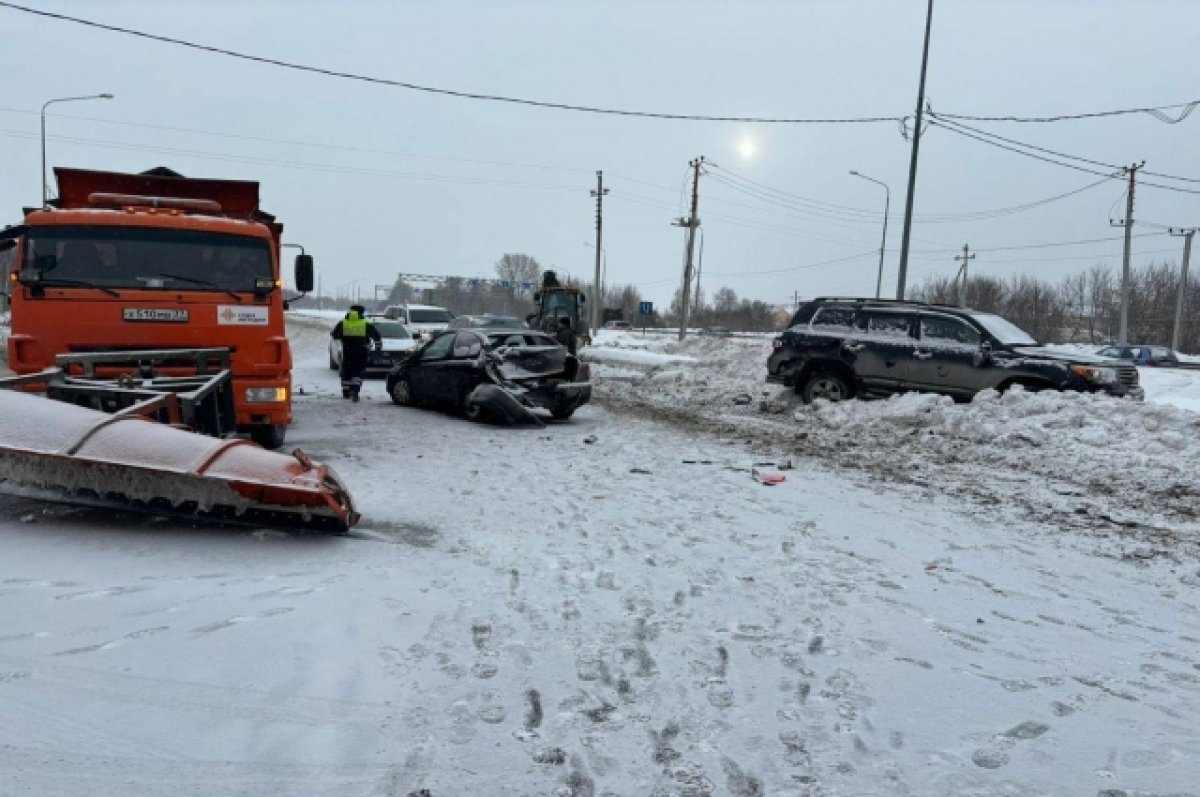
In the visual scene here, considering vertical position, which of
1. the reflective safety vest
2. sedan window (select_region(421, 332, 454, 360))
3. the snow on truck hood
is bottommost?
sedan window (select_region(421, 332, 454, 360))

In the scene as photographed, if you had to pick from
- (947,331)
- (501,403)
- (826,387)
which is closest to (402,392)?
(501,403)

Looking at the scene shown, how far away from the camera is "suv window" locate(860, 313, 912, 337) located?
45.1ft

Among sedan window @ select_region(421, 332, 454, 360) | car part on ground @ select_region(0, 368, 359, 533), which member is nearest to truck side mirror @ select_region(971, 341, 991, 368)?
sedan window @ select_region(421, 332, 454, 360)

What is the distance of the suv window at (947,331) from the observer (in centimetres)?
1305

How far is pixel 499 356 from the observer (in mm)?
12328

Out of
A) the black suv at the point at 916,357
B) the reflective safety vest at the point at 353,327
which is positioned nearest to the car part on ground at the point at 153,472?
the reflective safety vest at the point at 353,327

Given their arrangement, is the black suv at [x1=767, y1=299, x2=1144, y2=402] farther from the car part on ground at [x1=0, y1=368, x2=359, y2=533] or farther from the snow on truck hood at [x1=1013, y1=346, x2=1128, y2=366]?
the car part on ground at [x1=0, y1=368, x2=359, y2=533]

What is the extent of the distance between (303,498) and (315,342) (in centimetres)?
3261

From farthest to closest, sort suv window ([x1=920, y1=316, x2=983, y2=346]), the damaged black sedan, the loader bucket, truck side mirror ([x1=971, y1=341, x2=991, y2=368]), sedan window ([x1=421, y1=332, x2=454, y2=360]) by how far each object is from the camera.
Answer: sedan window ([x1=421, y1=332, x2=454, y2=360]) < suv window ([x1=920, y1=316, x2=983, y2=346]) < truck side mirror ([x1=971, y1=341, x2=991, y2=368]) < the damaged black sedan < the loader bucket

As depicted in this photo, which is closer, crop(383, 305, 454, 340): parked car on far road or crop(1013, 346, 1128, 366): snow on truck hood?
crop(1013, 346, 1128, 366): snow on truck hood

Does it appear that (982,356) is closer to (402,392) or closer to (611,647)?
(402,392)

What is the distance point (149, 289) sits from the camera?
Answer: 7.80 metres

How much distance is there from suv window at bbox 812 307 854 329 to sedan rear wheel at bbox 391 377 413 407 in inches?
296

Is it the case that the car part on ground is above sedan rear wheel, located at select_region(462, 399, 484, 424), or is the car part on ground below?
above
